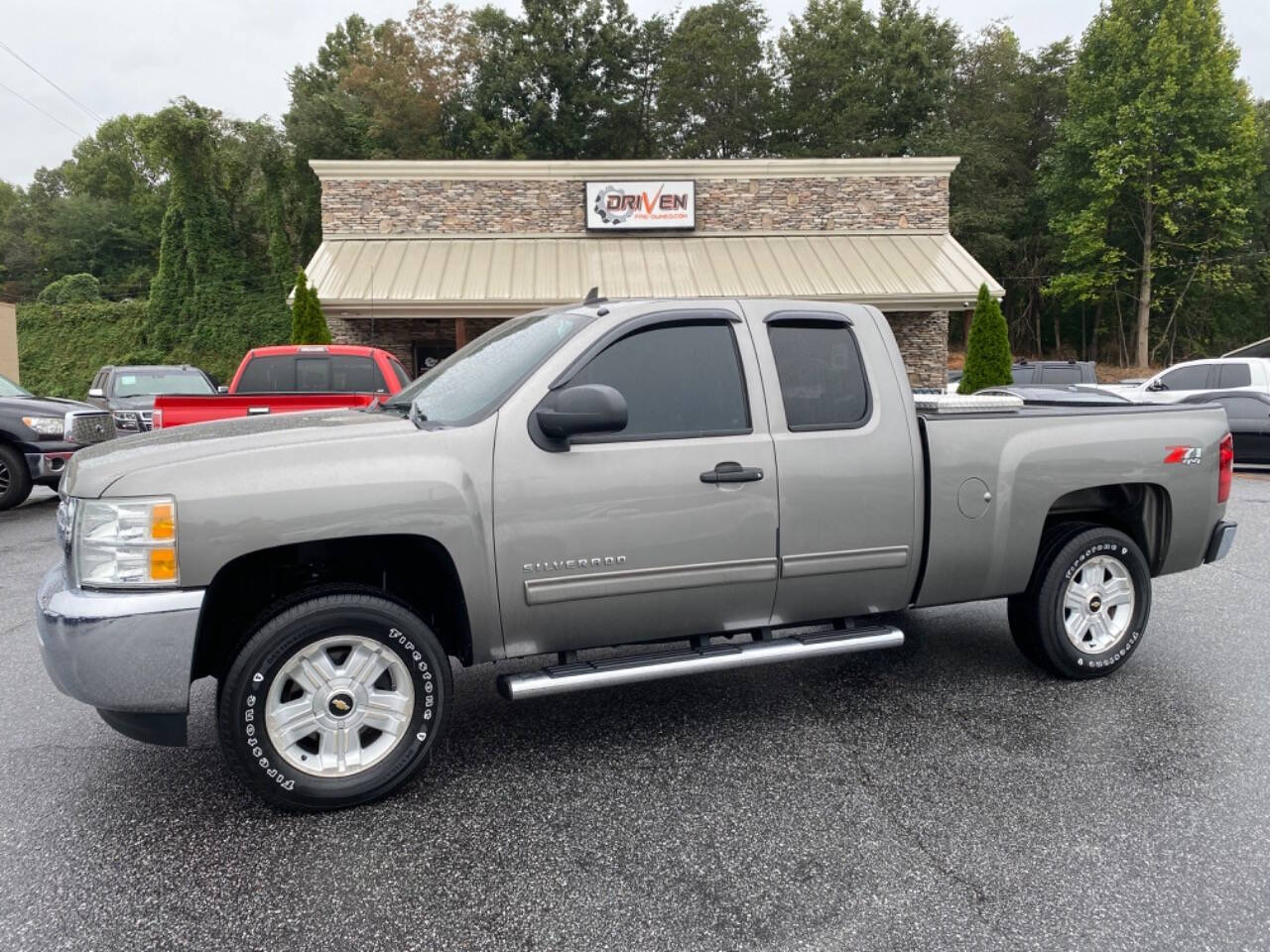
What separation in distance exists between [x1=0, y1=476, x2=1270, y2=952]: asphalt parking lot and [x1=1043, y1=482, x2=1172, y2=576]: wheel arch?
741 mm

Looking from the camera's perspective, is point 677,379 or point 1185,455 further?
point 1185,455

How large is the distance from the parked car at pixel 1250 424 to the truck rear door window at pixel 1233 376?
8.97 ft

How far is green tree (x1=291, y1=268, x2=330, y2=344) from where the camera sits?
1997 centimetres

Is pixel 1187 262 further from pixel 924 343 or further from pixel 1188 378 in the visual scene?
pixel 1188 378

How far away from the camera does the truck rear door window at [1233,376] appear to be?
16859 millimetres

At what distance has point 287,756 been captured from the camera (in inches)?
135

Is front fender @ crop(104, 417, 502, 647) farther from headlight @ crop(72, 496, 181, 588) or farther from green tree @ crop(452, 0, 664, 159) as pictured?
green tree @ crop(452, 0, 664, 159)

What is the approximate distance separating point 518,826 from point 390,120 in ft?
145

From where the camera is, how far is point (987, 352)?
2005 cm

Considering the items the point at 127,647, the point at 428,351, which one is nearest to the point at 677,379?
the point at 127,647

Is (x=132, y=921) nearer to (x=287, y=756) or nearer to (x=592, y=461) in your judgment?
(x=287, y=756)

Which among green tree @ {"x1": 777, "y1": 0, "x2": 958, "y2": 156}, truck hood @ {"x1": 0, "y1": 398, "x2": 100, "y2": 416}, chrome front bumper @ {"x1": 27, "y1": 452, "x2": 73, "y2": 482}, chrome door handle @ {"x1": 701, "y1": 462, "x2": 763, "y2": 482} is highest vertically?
green tree @ {"x1": 777, "y1": 0, "x2": 958, "y2": 156}

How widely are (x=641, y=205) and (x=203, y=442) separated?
22.1 metres

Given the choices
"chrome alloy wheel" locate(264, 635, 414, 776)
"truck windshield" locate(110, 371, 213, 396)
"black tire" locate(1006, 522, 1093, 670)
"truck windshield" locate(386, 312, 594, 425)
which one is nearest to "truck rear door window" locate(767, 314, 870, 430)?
"truck windshield" locate(386, 312, 594, 425)
